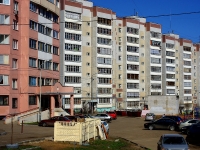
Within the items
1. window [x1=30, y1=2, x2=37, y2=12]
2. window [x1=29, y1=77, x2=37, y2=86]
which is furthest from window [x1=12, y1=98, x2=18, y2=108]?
window [x1=30, y1=2, x2=37, y2=12]

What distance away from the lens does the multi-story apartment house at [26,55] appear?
49500 millimetres

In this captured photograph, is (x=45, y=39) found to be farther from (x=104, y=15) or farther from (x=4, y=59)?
(x=104, y=15)

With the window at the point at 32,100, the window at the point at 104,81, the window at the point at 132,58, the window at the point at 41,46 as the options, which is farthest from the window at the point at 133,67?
the window at the point at 32,100

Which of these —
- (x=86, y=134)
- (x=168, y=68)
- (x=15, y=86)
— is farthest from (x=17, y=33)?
(x=168, y=68)

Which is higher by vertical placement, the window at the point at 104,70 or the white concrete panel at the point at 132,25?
the white concrete panel at the point at 132,25

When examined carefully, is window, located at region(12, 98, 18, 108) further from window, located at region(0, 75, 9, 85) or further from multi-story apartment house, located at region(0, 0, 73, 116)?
window, located at region(0, 75, 9, 85)

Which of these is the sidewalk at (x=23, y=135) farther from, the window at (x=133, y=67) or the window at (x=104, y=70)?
the window at (x=133, y=67)

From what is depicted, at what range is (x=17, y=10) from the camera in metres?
51.9

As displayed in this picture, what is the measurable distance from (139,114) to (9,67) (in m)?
34.6

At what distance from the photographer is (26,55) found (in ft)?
173

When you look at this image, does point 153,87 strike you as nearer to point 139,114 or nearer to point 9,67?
point 139,114

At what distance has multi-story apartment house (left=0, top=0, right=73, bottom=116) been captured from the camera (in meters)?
49.5

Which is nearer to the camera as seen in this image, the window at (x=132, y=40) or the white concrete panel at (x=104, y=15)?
the white concrete panel at (x=104, y=15)

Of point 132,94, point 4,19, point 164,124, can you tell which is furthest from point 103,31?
point 164,124
